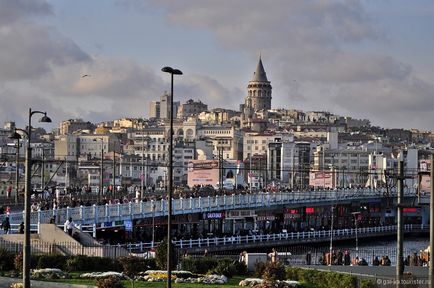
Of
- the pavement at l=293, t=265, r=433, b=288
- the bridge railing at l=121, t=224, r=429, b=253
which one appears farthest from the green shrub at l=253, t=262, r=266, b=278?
the bridge railing at l=121, t=224, r=429, b=253

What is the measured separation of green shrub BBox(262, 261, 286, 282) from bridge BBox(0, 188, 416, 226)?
1308cm

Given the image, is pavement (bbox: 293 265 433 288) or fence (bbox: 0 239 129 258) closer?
pavement (bbox: 293 265 433 288)

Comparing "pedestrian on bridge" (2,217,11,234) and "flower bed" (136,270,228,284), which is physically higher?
"pedestrian on bridge" (2,217,11,234)

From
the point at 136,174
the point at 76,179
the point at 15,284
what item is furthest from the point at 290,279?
the point at 136,174

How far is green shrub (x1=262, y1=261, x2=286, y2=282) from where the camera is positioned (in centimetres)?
3228

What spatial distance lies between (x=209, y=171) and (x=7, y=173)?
185ft

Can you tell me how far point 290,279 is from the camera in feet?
112

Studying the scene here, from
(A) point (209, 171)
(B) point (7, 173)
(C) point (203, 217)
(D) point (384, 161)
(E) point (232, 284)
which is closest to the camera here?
(E) point (232, 284)

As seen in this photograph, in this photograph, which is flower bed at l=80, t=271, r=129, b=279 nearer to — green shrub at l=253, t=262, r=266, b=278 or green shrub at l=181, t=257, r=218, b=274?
green shrub at l=181, t=257, r=218, b=274

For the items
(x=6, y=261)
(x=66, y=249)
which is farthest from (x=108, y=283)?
(x=66, y=249)

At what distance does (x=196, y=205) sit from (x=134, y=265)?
3823 centimetres

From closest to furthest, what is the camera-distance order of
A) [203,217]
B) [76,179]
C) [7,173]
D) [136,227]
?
[136,227]
[203,217]
[7,173]
[76,179]

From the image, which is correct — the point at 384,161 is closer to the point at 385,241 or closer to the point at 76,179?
the point at 76,179

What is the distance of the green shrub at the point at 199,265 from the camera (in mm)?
34812
